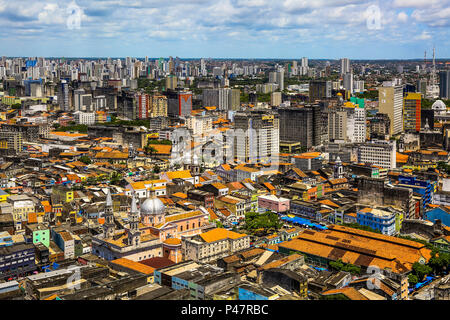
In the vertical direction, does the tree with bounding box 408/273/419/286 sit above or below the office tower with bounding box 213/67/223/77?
below

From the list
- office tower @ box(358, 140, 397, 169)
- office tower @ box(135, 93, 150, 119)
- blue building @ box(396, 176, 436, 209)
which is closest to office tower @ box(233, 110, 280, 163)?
office tower @ box(358, 140, 397, 169)

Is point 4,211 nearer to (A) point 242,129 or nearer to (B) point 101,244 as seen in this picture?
(B) point 101,244

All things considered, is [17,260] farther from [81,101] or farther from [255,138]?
[81,101]

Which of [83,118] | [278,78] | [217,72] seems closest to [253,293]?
[83,118]

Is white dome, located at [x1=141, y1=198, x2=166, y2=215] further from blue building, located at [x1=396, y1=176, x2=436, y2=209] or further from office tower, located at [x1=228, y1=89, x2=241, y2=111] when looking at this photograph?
office tower, located at [x1=228, y1=89, x2=241, y2=111]
